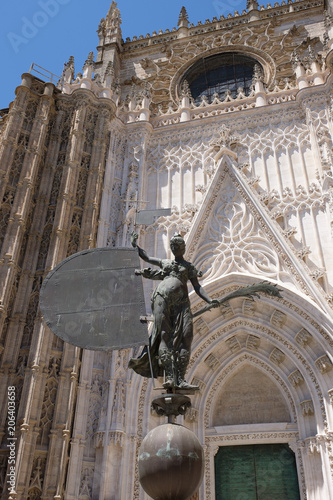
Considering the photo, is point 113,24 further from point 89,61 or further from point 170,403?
point 170,403

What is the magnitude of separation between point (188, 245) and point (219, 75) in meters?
8.93

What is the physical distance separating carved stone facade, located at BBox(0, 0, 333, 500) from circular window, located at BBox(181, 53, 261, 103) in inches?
41.5

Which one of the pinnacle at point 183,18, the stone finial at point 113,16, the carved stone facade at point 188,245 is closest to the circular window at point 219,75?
the carved stone facade at point 188,245

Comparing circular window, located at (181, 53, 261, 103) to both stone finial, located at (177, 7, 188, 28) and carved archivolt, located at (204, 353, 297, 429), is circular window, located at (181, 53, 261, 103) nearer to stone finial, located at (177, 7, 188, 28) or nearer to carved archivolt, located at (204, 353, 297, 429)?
stone finial, located at (177, 7, 188, 28)

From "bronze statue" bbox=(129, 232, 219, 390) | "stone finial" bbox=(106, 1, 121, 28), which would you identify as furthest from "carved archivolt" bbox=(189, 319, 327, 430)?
"stone finial" bbox=(106, 1, 121, 28)

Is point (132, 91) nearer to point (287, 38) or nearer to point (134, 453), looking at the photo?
point (287, 38)

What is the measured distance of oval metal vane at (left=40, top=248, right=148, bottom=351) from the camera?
5613mm

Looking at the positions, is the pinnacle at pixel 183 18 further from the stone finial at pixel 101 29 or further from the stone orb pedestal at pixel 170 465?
the stone orb pedestal at pixel 170 465

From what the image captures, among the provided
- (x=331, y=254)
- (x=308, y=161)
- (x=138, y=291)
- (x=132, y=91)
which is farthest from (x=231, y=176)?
(x=138, y=291)

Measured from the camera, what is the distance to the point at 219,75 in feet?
61.3

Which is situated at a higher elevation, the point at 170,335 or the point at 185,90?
the point at 185,90

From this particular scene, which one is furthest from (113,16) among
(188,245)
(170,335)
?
(170,335)

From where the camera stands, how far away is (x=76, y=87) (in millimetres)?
15648

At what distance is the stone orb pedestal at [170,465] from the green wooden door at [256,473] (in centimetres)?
705
